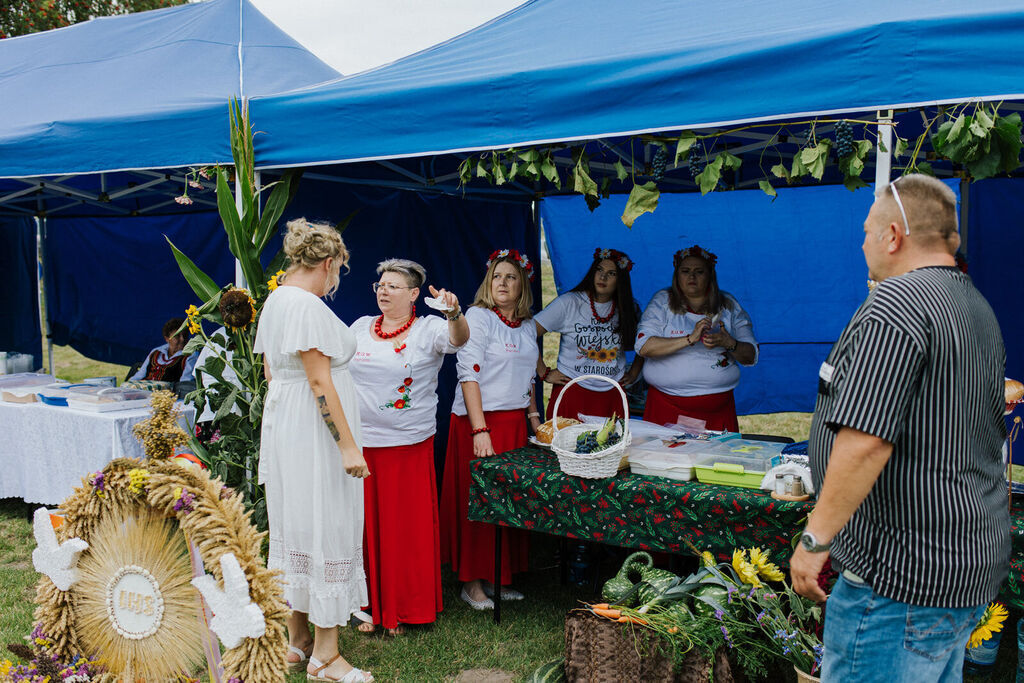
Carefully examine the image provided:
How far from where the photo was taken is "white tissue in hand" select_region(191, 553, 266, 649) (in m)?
1.75

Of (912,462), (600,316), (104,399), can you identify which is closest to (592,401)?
(600,316)

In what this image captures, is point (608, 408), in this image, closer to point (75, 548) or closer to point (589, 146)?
point (589, 146)

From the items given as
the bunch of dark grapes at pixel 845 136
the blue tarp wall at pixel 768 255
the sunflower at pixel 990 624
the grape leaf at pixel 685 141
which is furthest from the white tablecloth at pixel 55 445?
the sunflower at pixel 990 624

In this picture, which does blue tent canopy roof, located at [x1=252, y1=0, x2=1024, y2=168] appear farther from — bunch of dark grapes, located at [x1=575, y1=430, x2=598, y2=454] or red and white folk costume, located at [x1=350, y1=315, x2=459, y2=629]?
bunch of dark grapes, located at [x1=575, y1=430, x2=598, y2=454]

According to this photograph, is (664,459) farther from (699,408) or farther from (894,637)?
(894,637)

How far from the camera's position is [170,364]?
5484 mm

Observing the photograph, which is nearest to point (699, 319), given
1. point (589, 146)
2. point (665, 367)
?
point (665, 367)

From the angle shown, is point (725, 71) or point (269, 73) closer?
point (725, 71)

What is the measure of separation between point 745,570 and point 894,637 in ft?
2.92

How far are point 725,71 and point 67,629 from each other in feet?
7.75

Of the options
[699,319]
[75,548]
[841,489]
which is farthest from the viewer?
[699,319]

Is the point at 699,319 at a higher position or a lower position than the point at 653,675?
higher

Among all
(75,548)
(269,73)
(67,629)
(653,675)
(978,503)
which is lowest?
(653,675)

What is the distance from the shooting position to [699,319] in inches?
165
